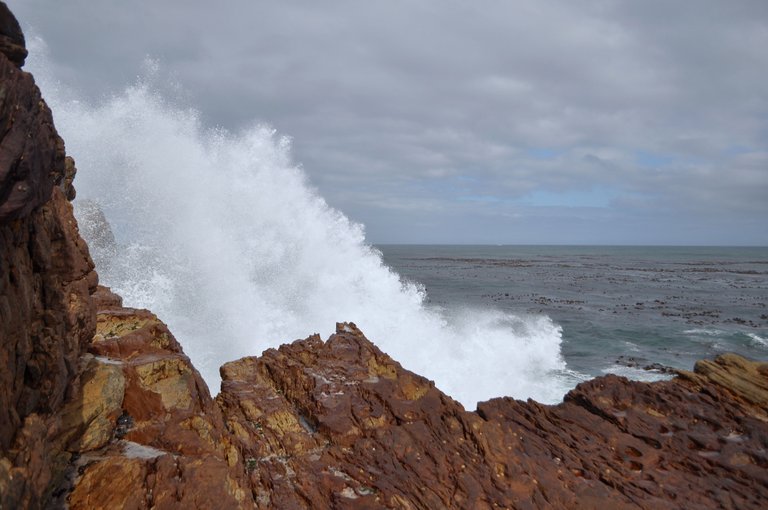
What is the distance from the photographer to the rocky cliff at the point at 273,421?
4473mm

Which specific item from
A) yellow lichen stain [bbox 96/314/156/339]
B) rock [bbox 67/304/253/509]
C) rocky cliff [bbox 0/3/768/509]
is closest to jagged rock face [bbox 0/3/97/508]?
rocky cliff [bbox 0/3/768/509]

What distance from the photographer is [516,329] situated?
30.1 metres

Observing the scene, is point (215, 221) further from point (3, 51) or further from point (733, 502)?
point (733, 502)

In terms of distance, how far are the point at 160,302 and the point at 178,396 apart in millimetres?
14100

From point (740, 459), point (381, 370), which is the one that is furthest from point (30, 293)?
point (740, 459)

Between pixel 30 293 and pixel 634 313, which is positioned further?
pixel 634 313

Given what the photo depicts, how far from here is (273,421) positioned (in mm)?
7883

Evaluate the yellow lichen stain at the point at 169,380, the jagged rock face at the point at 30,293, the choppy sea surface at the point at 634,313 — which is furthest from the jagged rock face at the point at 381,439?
the choppy sea surface at the point at 634,313

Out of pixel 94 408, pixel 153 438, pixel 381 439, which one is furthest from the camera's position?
pixel 381 439

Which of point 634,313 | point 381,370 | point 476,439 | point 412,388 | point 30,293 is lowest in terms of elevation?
point 634,313

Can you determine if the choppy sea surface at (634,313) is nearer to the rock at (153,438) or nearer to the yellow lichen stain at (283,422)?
the yellow lichen stain at (283,422)

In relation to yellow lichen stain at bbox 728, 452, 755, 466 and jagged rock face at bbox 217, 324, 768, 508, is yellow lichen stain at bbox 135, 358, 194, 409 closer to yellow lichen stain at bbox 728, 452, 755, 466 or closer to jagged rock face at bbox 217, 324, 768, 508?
jagged rock face at bbox 217, 324, 768, 508

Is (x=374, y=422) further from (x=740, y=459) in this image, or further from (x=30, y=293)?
(x=740, y=459)

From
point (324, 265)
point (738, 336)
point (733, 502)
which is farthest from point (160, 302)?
point (738, 336)
